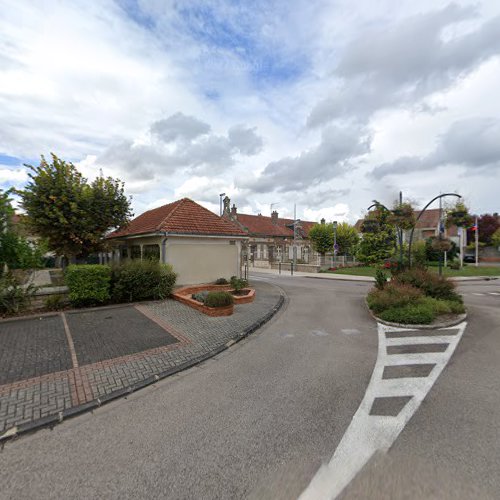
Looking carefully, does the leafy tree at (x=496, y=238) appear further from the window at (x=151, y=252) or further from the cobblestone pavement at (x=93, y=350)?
the window at (x=151, y=252)

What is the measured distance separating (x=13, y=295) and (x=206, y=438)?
28.7 feet

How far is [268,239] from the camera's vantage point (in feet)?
134

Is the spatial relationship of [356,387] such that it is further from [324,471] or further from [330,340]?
[330,340]

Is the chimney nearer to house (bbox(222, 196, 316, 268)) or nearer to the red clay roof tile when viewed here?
house (bbox(222, 196, 316, 268))

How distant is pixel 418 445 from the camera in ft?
10.2

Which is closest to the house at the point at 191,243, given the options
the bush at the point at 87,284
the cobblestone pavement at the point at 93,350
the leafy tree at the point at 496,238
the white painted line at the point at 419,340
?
the bush at the point at 87,284

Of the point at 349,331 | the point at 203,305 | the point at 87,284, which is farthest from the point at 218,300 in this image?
the point at 87,284

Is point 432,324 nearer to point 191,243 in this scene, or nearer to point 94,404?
point 94,404

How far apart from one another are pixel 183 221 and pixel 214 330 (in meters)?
8.16

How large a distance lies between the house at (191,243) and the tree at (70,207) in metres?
1.45

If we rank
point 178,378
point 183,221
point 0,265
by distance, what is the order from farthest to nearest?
point 183,221, point 0,265, point 178,378

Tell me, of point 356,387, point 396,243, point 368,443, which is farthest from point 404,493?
point 396,243

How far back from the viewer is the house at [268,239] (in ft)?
128

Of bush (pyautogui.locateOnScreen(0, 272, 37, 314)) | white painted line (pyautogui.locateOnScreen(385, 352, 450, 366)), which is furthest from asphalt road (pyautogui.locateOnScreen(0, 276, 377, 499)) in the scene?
bush (pyautogui.locateOnScreen(0, 272, 37, 314))
